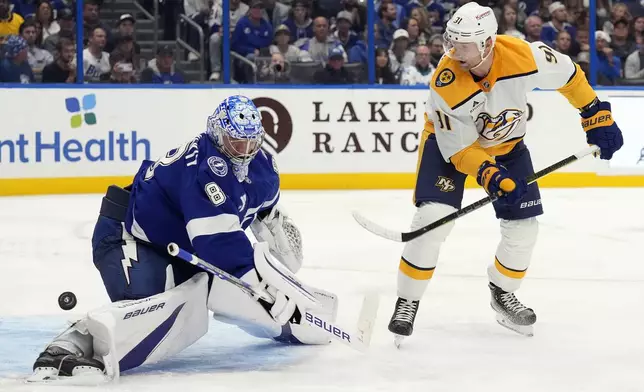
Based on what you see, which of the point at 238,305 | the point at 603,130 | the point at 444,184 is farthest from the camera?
the point at 603,130

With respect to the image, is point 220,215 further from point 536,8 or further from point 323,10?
point 536,8

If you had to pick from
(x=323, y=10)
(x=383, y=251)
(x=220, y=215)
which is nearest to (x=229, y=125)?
(x=220, y=215)

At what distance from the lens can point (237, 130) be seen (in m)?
3.09

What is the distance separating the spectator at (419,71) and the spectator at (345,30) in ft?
1.64

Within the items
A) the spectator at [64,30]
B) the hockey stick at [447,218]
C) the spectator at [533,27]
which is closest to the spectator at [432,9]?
the spectator at [533,27]

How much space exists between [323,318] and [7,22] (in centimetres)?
558

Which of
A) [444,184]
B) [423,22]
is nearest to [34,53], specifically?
[423,22]

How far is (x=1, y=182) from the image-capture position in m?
7.88

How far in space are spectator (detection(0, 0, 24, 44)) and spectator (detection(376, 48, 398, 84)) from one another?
279 cm

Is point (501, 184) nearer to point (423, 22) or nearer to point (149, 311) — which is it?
point (149, 311)

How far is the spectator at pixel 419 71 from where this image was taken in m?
8.66

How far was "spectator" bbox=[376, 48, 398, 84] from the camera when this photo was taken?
8617mm

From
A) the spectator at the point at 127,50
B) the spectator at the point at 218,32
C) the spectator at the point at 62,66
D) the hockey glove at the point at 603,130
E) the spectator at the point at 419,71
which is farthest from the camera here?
the spectator at the point at 419,71

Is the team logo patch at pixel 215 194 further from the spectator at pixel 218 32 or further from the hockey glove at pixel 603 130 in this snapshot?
the spectator at pixel 218 32
